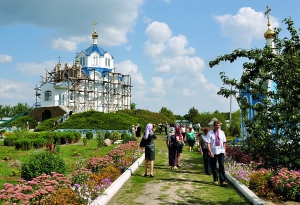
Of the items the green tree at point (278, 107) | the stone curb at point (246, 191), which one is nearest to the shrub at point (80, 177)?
the stone curb at point (246, 191)

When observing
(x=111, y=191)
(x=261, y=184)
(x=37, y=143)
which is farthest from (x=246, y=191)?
(x=37, y=143)

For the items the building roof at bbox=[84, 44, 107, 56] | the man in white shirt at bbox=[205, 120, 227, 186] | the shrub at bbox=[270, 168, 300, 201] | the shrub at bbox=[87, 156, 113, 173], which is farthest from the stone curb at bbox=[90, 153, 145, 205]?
the building roof at bbox=[84, 44, 107, 56]

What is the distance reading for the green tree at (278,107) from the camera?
4.26 meters

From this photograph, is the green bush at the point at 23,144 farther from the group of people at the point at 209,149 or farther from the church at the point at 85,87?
the church at the point at 85,87

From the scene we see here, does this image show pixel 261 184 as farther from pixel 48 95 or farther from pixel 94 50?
pixel 94 50

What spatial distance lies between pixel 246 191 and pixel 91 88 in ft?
146

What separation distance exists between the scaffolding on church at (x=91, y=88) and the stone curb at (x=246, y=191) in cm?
3949

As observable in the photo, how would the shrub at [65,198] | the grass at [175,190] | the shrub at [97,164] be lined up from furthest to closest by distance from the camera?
the shrub at [97,164], the grass at [175,190], the shrub at [65,198]

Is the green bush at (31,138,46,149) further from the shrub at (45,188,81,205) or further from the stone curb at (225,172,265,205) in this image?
the shrub at (45,188,81,205)

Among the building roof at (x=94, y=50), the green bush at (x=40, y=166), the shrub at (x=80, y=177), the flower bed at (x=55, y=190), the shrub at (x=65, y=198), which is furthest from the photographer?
the building roof at (x=94, y=50)

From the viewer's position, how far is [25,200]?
5.01 meters

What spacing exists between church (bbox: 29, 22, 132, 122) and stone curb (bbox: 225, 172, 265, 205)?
3722cm

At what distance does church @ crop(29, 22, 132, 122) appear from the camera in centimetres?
4622

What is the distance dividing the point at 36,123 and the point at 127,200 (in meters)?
40.3
